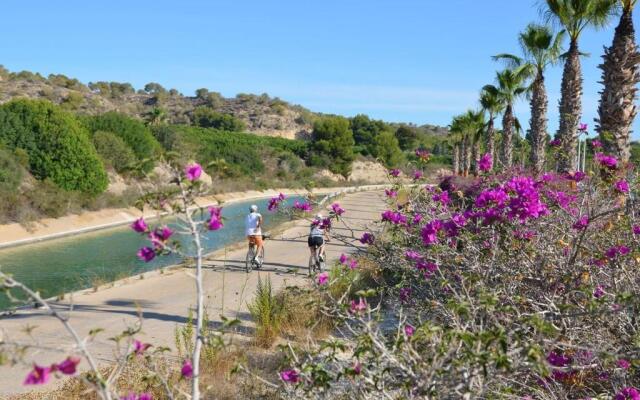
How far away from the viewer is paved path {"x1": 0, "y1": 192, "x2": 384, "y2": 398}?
23.6ft

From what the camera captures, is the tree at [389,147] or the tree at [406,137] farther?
the tree at [406,137]

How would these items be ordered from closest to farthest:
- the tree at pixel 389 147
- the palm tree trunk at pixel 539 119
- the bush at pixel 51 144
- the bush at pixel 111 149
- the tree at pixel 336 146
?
the palm tree trunk at pixel 539 119 → the bush at pixel 51 144 → the bush at pixel 111 149 → the tree at pixel 336 146 → the tree at pixel 389 147

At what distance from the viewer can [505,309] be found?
2828 millimetres

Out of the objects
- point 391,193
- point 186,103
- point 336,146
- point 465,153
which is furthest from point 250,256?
point 186,103

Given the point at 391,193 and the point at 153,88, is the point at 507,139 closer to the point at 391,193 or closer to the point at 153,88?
the point at 391,193

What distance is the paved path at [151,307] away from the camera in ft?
23.6

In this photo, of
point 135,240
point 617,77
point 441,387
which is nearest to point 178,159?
point 441,387

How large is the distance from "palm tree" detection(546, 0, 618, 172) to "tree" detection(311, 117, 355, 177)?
54971 mm

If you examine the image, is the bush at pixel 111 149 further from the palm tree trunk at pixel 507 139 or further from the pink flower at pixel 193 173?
the pink flower at pixel 193 173

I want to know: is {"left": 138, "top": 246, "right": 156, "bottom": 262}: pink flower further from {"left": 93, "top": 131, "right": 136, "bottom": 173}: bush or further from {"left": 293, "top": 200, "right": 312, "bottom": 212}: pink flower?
{"left": 93, "top": 131, "right": 136, "bottom": 173}: bush

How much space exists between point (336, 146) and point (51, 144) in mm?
41617

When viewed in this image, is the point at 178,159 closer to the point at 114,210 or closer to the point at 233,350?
the point at 233,350

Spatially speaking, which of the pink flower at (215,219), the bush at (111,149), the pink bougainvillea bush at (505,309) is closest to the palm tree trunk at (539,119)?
the pink bougainvillea bush at (505,309)

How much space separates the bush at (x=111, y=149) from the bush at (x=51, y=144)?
5.52m
